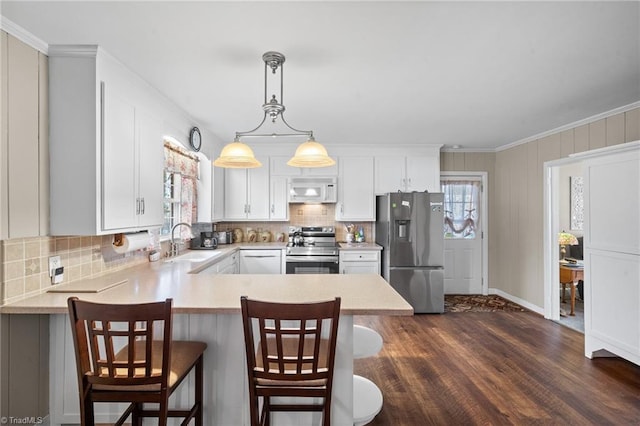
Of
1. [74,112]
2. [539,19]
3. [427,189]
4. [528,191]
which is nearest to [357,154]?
[427,189]

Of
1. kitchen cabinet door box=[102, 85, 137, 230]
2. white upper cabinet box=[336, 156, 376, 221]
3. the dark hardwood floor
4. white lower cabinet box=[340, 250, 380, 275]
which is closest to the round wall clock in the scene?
kitchen cabinet door box=[102, 85, 137, 230]

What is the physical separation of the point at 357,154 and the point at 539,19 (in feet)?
11.0

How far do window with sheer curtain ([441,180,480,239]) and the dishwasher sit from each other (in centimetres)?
275

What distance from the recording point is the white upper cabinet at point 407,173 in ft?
16.5

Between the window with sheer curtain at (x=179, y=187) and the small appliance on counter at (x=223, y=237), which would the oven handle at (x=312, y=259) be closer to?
the small appliance on counter at (x=223, y=237)

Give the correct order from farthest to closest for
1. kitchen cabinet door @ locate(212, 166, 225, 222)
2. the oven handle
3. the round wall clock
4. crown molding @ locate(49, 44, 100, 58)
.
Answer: the oven handle < kitchen cabinet door @ locate(212, 166, 225, 222) < the round wall clock < crown molding @ locate(49, 44, 100, 58)

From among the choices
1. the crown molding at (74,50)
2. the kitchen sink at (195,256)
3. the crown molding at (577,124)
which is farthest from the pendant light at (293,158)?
the crown molding at (577,124)

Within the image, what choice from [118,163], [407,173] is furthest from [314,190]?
[118,163]

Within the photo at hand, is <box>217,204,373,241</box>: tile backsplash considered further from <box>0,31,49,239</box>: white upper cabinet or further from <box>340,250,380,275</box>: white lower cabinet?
<box>0,31,49,239</box>: white upper cabinet

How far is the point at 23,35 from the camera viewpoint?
73.0 inches

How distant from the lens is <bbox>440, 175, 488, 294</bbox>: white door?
17.6 ft

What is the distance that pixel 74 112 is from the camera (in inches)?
81.6

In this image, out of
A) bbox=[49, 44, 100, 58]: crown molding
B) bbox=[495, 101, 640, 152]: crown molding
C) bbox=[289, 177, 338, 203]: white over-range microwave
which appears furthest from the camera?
bbox=[289, 177, 338, 203]: white over-range microwave

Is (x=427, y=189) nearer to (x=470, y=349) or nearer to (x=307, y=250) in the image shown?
(x=307, y=250)
